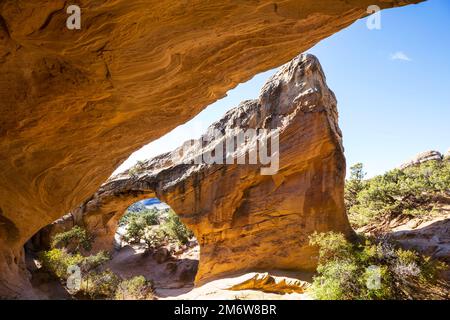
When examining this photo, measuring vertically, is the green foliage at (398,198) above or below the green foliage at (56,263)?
above

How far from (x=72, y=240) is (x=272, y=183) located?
16.1 meters

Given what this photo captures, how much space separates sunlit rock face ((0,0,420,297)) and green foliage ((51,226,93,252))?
10.9m

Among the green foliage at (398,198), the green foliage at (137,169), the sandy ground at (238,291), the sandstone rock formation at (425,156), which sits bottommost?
the sandy ground at (238,291)

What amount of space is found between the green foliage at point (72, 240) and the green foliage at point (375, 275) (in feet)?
58.7

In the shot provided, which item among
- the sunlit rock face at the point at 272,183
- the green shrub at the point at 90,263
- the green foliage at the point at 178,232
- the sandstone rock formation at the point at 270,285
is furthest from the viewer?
the green foliage at the point at 178,232

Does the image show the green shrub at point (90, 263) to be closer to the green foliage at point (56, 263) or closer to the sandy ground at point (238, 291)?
the green foliage at point (56, 263)

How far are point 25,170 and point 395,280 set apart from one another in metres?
13.0

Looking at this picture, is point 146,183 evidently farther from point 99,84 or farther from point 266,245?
point 99,84

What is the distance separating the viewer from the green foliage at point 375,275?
9.15 meters

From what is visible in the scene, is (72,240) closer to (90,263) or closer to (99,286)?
(90,263)

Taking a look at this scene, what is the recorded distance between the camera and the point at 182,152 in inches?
768

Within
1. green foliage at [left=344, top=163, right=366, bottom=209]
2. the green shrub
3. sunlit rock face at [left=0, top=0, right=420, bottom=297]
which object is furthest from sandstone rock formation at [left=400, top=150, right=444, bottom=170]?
the green shrub

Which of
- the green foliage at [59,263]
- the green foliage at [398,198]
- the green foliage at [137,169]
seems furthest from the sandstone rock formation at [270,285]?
the green foliage at [137,169]

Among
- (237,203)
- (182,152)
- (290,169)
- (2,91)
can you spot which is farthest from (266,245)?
(2,91)
